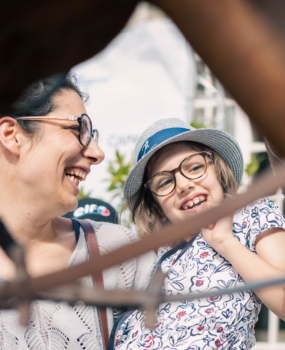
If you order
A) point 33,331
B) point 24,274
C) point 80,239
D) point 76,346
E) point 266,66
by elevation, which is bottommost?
point 76,346

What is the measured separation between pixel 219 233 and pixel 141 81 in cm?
437

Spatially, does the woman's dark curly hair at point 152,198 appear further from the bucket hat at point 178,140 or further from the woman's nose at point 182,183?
the woman's nose at point 182,183

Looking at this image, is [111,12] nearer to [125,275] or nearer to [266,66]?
[266,66]

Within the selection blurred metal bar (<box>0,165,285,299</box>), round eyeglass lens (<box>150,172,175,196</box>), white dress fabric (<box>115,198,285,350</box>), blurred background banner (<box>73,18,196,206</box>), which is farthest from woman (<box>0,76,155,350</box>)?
blurred background banner (<box>73,18,196,206</box>)

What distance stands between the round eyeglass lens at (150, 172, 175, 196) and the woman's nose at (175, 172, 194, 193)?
0.05 metres

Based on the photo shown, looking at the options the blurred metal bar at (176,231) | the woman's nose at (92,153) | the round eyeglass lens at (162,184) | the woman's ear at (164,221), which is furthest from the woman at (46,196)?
the blurred metal bar at (176,231)

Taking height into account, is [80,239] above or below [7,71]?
below

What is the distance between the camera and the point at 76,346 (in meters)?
1.57

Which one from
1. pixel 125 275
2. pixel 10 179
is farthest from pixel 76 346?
pixel 10 179

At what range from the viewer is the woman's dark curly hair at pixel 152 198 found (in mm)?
1921

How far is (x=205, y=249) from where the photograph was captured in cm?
167

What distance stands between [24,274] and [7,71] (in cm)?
43

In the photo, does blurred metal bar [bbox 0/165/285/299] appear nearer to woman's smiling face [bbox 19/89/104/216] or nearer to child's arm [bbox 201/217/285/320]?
child's arm [bbox 201/217/285/320]

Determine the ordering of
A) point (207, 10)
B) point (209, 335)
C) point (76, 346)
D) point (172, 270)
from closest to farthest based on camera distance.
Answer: point (207, 10) → point (209, 335) → point (76, 346) → point (172, 270)
